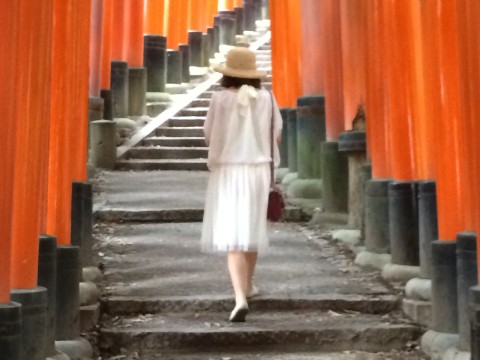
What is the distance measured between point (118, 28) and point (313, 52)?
3.73m

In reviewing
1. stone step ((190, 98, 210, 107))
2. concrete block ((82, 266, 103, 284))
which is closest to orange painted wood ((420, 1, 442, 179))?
concrete block ((82, 266, 103, 284))

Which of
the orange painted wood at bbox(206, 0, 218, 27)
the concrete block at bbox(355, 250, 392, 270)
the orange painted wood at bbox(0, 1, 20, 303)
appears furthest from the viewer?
the orange painted wood at bbox(206, 0, 218, 27)

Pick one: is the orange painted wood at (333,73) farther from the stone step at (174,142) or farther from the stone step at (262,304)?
the stone step at (262,304)

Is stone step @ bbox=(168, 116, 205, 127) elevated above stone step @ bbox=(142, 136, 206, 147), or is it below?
above

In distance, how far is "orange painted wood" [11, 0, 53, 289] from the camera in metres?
4.12

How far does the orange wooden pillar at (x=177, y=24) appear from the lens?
52.1 ft

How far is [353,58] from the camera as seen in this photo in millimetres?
7859

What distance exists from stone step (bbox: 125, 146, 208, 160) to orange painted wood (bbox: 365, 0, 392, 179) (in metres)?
4.22

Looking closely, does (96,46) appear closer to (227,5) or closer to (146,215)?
(146,215)

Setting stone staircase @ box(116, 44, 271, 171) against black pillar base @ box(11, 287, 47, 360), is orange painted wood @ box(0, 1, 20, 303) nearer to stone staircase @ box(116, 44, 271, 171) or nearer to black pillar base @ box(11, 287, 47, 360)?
black pillar base @ box(11, 287, 47, 360)

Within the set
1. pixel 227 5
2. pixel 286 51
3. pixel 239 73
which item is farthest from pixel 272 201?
pixel 227 5

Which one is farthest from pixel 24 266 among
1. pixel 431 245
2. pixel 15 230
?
pixel 431 245

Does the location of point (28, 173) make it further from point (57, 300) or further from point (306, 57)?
point (306, 57)

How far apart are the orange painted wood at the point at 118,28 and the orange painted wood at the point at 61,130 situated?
24.0 ft
